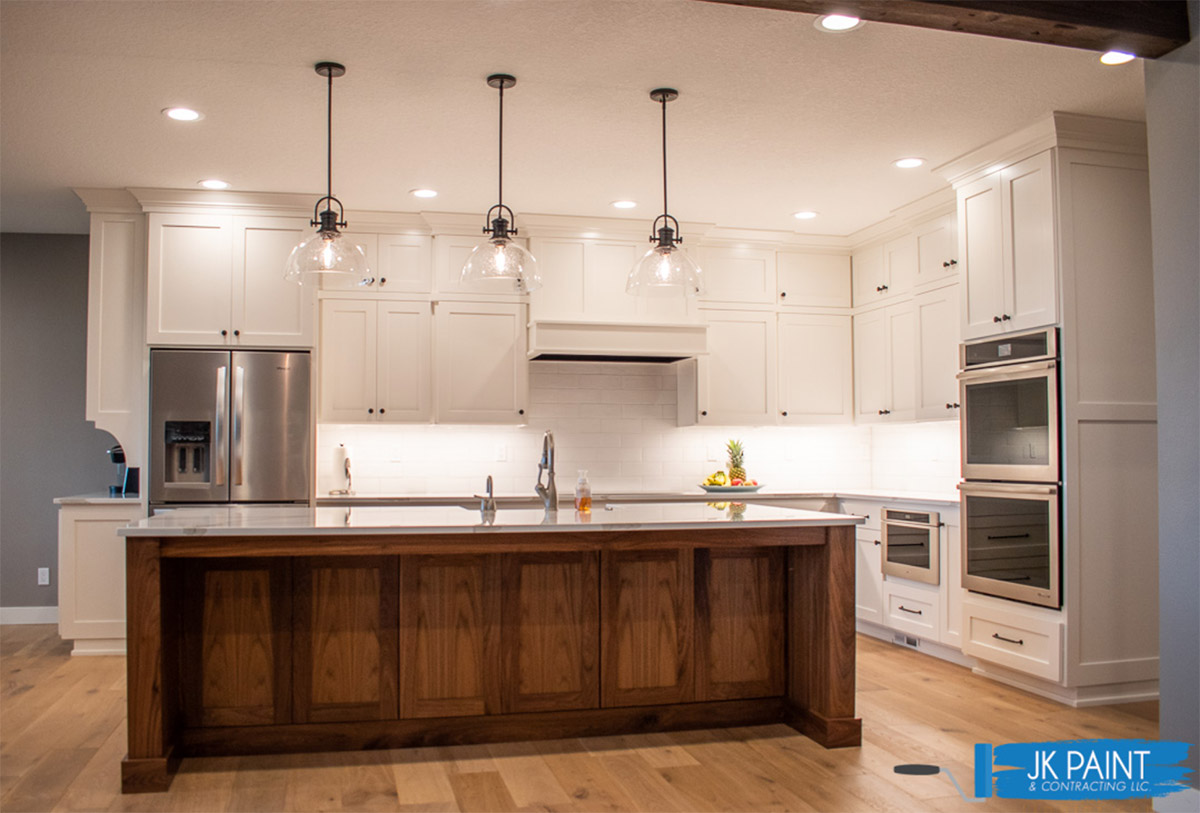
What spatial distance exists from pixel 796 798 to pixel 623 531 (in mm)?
1021

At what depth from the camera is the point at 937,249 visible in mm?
5348

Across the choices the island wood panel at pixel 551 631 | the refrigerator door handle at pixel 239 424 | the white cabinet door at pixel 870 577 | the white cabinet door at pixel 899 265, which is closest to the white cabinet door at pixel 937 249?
the white cabinet door at pixel 899 265

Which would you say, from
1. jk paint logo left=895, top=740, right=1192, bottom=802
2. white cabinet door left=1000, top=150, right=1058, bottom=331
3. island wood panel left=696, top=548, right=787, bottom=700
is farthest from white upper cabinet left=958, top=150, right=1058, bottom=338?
jk paint logo left=895, top=740, right=1192, bottom=802

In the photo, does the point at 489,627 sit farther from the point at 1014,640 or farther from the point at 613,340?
the point at 613,340

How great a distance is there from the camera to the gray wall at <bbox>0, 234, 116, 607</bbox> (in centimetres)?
611

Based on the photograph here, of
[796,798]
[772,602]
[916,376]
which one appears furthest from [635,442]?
[796,798]

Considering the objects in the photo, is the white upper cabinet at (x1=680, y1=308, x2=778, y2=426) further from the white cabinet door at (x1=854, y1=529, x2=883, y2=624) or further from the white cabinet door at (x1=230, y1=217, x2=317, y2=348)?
the white cabinet door at (x1=230, y1=217, x2=317, y2=348)

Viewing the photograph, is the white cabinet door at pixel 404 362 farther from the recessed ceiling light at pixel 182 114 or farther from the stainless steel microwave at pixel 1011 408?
the stainless steel microwave at pixel 1011 408

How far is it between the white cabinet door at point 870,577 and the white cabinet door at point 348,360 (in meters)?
3.01

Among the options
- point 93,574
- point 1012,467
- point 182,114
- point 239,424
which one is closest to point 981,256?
point 1012,467

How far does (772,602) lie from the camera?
12.3 feet

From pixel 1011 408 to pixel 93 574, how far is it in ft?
15.7

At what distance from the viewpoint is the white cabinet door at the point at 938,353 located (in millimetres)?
5164

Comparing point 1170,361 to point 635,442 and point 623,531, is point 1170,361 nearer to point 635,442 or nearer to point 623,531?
point 623,531
